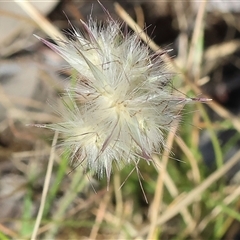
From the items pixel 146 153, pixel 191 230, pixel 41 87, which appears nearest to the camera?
pixel 146 153

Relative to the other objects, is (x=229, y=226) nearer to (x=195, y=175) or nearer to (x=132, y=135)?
(x=195, y=175)

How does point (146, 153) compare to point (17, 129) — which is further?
point (17, 129)

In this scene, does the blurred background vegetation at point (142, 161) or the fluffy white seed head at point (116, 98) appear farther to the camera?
the blurred background vegetation at point (142, 161)

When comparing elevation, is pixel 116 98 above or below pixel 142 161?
above

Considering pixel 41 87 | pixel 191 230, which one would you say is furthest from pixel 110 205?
pixel 41 87

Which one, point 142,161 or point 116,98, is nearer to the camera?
Answer: point 116,98
